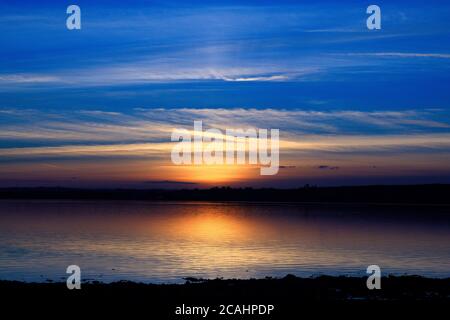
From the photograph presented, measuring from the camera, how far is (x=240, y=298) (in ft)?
69.8

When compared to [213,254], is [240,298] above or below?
below

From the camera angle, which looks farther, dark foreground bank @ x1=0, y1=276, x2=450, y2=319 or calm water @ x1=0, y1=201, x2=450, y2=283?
calm water @ x1=0, y1=201, x2=450, y2=283

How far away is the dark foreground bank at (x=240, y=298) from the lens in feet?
61.2

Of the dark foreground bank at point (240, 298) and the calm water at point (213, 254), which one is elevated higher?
the calm water at point (213, 254)

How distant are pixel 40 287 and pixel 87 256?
16221mm

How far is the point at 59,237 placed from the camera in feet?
176

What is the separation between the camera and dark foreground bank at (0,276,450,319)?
18641 millimetres

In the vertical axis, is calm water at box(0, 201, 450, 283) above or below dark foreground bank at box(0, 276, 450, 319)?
above

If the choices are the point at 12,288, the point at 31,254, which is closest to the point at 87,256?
the point at 31,254

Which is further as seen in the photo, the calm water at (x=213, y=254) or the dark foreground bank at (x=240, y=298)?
the calm water at (x=213, y=254)
